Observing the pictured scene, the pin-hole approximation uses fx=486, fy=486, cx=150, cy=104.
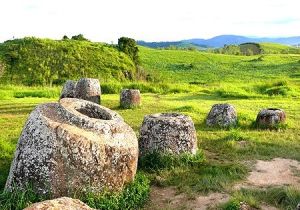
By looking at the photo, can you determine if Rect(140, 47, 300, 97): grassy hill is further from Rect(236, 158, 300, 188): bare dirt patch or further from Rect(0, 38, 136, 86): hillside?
Rect(236, 158, 300, 188): bare dirt patch

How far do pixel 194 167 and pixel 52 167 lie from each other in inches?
173

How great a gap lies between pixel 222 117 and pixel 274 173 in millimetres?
5871

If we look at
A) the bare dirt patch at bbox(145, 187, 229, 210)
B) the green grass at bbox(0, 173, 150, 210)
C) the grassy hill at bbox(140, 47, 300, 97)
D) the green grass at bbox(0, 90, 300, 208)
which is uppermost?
the green grass at bbox(0, 173, 150, 210)

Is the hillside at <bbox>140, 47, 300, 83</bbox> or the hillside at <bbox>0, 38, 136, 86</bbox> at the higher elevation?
the hillside at <bbox>0, 38, 136, 86</bbox>

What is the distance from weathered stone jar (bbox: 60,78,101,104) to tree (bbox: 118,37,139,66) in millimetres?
34094

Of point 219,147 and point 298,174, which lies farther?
point 219,147

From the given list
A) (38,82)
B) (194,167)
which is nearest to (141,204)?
(194,167)

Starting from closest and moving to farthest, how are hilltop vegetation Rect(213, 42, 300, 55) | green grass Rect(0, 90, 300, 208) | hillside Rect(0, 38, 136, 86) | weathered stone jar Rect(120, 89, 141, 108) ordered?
green grass Rect(0, 90, 300, 208) → weathered stone jar Rect(120, 89, 141, 108) → hillside Rect(0, 38, 136, 86) → hilltop vegetation Rect(213, 42, 300, 55)

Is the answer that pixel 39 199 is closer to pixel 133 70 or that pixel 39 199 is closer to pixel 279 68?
pixel 133 70

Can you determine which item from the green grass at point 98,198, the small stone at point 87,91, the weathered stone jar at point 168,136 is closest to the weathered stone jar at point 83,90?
the small stone at point 87,91

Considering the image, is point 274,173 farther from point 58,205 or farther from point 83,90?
point 83,90

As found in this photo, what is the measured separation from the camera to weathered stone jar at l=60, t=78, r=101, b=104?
24.0 metres

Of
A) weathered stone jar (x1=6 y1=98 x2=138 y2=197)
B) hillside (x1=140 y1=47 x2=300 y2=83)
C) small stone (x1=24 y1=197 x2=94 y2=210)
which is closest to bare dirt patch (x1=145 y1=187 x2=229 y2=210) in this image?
weathered stone jar (x1=6 y1=98 x2=138 y2=197)

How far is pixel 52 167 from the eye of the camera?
9.20 m
